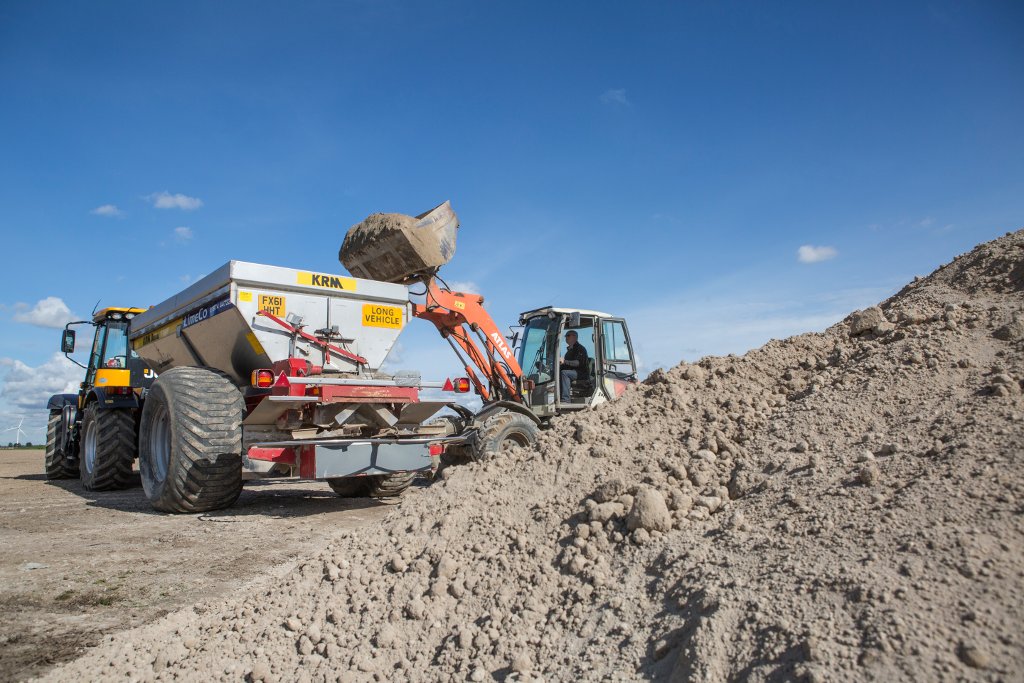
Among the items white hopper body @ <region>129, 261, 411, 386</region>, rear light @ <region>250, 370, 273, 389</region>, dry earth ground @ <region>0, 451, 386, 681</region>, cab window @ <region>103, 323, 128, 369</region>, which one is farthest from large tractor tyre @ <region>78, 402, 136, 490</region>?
rear light @ <region>250, 370, 273, 389</region>

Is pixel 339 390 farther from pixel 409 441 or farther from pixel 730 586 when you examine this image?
pixel 730 586

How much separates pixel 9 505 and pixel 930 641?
34.1ft

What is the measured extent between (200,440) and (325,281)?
2.16 meters

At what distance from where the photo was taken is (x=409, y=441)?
7379 millimetres

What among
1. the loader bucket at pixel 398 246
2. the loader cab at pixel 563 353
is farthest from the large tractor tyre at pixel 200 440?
the loader cab at pixel 563 353

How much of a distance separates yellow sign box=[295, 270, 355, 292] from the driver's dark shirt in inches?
119

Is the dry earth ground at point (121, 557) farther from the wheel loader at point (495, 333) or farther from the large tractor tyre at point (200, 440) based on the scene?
the wheel loader at point (495, 333)

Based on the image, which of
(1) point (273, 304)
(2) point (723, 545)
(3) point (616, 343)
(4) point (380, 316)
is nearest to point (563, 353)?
(3) point (616, 343)

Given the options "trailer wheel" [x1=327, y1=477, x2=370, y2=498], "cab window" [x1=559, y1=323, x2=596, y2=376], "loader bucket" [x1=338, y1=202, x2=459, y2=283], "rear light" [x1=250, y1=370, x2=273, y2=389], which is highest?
"loader bucket" [x1=338, y1=202, x2=459, y2=283]

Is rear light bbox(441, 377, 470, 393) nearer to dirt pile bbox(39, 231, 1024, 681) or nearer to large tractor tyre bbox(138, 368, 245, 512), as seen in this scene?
large tractor tyre bbox(138, 368, 245, 512)

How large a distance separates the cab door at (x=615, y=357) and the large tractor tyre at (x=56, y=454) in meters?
9.76

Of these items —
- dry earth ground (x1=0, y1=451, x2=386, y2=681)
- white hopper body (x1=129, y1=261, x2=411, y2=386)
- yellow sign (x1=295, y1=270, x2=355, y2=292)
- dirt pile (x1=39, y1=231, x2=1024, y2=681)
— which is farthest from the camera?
yellow sign (x1=295, y1=270, x2=355, y2=292)

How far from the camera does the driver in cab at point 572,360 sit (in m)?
9.11

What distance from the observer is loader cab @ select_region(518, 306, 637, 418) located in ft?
29.7
